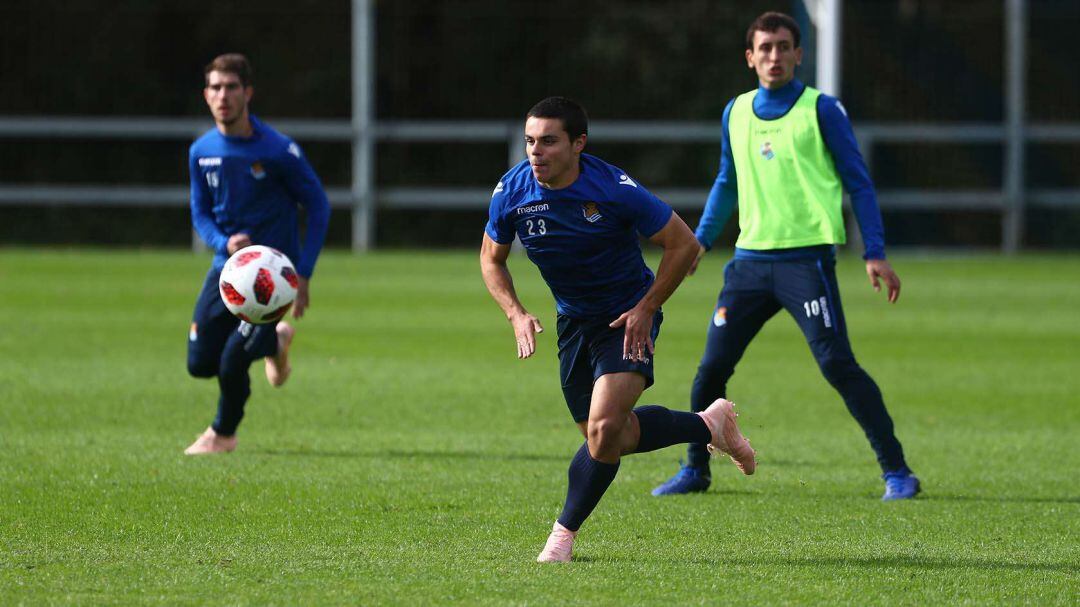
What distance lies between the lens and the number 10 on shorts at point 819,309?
7555mm

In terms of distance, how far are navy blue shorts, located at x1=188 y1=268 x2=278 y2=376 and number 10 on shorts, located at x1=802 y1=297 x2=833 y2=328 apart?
118 inches

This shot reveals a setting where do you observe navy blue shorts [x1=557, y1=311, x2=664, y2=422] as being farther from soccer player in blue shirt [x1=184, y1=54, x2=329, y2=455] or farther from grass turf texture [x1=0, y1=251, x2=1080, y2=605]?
soccer player in blue shirt [x1=184, y1=54, x2=329, y2=455]

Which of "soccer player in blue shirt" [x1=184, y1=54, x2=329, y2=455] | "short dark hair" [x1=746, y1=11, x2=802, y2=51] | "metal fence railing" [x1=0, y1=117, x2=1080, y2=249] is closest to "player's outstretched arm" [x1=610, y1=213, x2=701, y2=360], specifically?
"short dark hair" [x1=746, y1=11, x2=802, y2=51]

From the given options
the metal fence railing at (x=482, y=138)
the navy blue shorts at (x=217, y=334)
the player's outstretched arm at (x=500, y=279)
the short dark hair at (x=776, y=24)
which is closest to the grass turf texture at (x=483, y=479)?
the navy blue shorts at (x=217, y=334)

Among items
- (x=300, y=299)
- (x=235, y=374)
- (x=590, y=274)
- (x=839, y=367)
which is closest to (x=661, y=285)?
(x=590, y=274)

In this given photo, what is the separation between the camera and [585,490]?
6.05m

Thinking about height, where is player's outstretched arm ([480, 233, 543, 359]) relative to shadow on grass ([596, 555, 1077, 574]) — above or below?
above

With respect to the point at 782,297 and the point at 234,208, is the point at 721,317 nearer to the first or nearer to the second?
Answer: the point at 782,297

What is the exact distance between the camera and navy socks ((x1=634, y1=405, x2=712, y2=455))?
20.5 ft

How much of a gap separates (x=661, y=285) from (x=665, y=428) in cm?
63

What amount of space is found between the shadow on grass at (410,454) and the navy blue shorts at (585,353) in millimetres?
2316

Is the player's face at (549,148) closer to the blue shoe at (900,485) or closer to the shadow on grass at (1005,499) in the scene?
the blue shoe at (900,485)

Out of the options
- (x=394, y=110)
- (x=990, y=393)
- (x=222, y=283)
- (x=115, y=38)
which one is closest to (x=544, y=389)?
(x=990, y=393)

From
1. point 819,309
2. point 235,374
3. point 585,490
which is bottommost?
point 235,374
